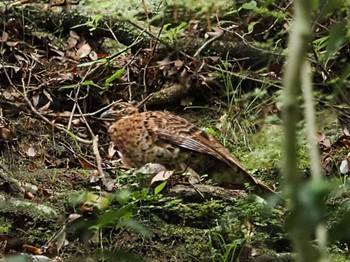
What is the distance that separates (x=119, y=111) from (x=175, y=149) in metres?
0.82

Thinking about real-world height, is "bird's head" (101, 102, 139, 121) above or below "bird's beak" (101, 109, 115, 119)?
above

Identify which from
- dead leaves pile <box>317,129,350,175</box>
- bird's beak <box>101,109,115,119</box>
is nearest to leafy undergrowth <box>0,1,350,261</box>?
dead leaves pile <box>317,129,350,175</box>

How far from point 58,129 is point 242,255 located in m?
2.37

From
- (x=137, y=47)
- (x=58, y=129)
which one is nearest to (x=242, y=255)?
(x=58, y=129)

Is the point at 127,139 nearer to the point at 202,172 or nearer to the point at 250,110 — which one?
the point at 202,172

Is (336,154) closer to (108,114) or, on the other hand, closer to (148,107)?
(108,114)

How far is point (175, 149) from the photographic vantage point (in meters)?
5.45

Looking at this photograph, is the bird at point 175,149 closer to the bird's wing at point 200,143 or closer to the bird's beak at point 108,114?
the bird's wing at point 200,143

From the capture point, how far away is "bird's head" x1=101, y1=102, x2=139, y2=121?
19.9ft

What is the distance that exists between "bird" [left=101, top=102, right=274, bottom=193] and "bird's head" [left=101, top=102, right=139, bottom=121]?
12.3 inches

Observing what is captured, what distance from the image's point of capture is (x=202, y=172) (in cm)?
540

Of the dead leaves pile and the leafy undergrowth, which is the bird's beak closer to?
the leafy undergrowth

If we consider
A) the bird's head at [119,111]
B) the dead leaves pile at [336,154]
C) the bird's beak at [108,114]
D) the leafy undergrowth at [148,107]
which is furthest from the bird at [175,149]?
the dead leaves pile at [336,154]

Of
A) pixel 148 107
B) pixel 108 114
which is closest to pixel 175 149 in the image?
pixel 108 114
